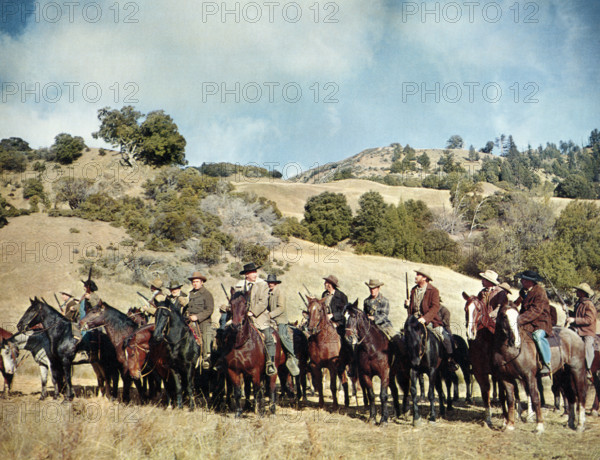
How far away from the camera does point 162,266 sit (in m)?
32.8

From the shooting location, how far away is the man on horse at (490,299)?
9.40 metres

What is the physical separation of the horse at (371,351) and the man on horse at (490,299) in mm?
1908

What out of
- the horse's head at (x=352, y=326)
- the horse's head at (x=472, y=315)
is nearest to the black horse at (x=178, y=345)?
the horse's head at (x=352, y=326)

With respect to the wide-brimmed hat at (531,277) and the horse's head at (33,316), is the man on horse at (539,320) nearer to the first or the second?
the wide-brimmed hat at (531,277)

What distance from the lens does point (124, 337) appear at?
1082 centimetres

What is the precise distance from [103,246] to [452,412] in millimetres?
29928

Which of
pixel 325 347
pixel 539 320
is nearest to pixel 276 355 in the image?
pixel 325 347

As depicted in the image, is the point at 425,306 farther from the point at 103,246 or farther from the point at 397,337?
the point at 103,246

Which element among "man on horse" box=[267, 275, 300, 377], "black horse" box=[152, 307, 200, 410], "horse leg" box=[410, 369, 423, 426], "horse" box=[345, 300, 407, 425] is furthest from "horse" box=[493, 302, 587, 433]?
"black horse" box=[152, 307, 200, 410]

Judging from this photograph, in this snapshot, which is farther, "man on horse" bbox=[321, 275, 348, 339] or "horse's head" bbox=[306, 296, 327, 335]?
"man on horse" bbox=[321, 275, 348, 339]

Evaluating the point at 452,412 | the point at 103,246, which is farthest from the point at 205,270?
the point at 452,412

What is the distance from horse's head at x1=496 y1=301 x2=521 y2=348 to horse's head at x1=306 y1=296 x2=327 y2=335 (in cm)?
381

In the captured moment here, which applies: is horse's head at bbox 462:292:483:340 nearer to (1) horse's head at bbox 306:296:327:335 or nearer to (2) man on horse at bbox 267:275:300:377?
(1) horse's head at bbox 306:296:327:335

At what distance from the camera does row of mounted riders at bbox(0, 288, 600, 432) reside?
9.30 metres
